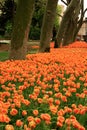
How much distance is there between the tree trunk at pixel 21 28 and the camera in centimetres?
1438

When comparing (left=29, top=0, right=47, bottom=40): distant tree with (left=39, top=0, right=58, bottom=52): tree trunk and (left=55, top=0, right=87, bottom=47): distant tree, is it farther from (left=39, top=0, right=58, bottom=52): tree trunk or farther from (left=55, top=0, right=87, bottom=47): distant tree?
(left=39, top=0, right=58, bottom=52): tree trunk

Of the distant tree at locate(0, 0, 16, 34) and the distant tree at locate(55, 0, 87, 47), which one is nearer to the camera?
the distant tree at locate(55, 0, 87, 47)

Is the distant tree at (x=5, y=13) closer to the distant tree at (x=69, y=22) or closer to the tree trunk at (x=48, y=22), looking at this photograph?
the distant tree at (x=69, y=22)

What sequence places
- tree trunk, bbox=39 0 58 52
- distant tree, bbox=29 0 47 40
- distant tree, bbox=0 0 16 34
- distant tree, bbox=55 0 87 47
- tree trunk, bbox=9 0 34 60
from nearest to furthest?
tree trunk, bbox=9 0 34 60 → tree trunk, bbox=39 0 58 52 → distant tree, bbox=55 0 87 47 → distant tree, bbox=0 0 16 34 → distant tree, bbox=29 0 47 40

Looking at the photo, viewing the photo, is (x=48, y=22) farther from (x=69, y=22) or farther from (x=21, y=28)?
(x=69, y=22)

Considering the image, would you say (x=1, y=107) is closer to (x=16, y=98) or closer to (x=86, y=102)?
(x=16, y=98)

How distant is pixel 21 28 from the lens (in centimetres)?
1447

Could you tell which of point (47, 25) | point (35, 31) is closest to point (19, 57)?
point (47, 25)

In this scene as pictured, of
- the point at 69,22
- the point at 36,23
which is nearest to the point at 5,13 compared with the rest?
the point at 36,23

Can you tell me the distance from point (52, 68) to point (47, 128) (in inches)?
198

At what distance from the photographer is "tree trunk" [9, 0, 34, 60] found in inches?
566

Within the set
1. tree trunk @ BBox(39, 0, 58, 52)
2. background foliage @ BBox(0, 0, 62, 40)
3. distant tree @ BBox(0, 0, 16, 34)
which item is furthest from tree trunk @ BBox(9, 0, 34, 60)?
background foliage @ BBox(0, 0, 62, 40)

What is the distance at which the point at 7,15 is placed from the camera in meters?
55.7

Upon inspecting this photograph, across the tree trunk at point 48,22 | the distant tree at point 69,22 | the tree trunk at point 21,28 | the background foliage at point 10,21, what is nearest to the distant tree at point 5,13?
the background foliage at point 10,21
